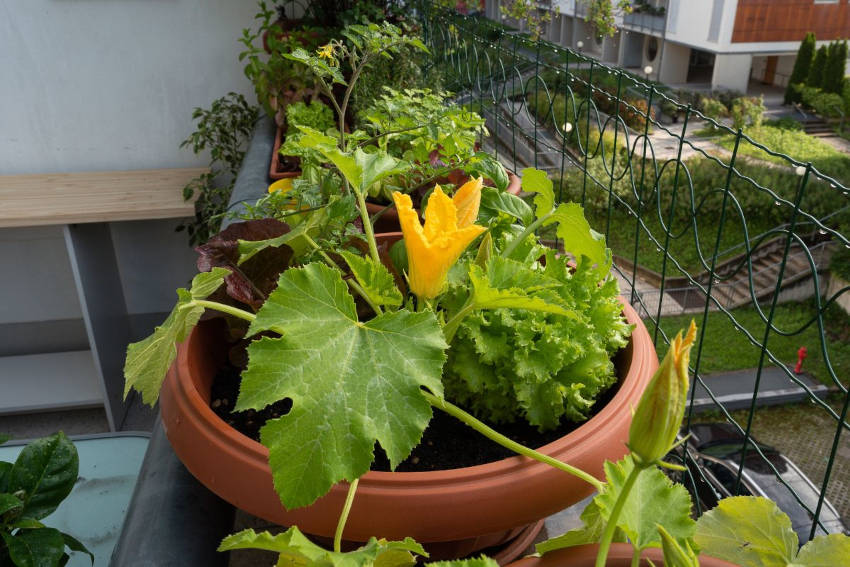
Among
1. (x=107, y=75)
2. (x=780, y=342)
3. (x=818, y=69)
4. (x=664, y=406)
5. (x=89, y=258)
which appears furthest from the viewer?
(x=818, y=69)

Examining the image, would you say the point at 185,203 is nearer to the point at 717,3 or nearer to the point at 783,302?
the point at 783,302

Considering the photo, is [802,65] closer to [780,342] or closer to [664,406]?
[780,342]

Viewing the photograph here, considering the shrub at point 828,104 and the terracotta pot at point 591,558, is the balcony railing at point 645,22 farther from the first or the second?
the terracotta pot at point 591,558

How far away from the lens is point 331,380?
0.55 meters

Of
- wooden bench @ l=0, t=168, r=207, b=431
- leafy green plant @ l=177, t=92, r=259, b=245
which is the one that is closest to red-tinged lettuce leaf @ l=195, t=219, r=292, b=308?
leafy green plant @ l=177, t=92, r=259, b=245

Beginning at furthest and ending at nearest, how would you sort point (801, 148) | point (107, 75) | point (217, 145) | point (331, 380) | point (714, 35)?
1. point (714, 35)
2. point (801, 148)
3. point (107, 75)
4. point (217, 145)
5. point (331, 380)

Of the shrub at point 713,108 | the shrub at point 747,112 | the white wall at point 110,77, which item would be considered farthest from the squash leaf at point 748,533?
the shrub at point 713,108

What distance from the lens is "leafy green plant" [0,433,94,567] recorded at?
892 millimetres

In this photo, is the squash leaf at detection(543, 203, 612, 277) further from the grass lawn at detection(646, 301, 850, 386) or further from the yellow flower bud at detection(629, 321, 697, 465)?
the grass lawn at detection(646, 301, 850, 386)

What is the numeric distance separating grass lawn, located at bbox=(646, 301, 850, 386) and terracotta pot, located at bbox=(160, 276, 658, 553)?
29.1 ft

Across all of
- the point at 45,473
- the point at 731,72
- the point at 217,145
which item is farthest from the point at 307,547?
the point at 731,72

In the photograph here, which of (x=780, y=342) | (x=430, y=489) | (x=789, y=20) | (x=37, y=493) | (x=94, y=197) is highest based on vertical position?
(x=430, y=489)

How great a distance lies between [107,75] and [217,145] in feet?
2.40

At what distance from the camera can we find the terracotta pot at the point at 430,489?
637 millimetres
